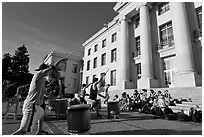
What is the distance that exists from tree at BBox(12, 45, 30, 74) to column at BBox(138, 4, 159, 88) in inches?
908

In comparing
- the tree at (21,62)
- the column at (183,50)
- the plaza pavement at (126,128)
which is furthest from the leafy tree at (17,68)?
the column at (183,50)

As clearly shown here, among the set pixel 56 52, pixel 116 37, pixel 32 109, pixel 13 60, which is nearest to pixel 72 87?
pixel 56 52

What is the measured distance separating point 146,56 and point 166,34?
3.29 metres

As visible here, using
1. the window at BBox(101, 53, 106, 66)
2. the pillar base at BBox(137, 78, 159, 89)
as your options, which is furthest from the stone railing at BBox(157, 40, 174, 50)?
the window at BBox(101, 53, 106, 66)

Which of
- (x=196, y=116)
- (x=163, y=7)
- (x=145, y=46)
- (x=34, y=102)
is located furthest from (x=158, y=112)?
(x=163, y=7)

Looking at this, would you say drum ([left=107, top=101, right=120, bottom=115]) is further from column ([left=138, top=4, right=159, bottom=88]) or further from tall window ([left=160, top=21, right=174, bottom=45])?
tall window ([left=160, top=21, right=174, bottom=45])

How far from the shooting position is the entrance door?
12547mm

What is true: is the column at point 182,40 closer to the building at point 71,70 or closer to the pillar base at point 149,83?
the pillar base at point 149,83

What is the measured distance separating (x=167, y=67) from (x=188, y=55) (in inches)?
124

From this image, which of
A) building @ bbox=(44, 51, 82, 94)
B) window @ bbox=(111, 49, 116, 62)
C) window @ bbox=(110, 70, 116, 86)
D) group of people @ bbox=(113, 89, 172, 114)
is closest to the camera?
group of people @ bbox=(113, 89, 172, 114)

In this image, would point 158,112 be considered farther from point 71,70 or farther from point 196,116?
point 71,70

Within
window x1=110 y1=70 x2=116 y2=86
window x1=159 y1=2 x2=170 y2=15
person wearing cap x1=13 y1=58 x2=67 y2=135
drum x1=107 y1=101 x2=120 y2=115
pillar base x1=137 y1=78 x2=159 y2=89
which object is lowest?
drum x1=107 y1=101 x2=120 y2=115

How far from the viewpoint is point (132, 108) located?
345 inches

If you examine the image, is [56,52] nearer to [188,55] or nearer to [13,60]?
[13,60]
